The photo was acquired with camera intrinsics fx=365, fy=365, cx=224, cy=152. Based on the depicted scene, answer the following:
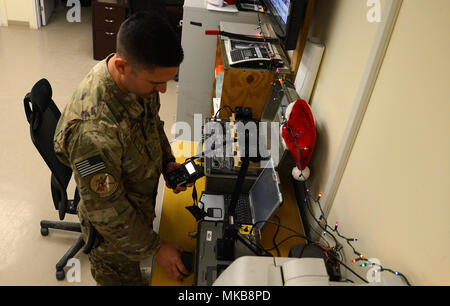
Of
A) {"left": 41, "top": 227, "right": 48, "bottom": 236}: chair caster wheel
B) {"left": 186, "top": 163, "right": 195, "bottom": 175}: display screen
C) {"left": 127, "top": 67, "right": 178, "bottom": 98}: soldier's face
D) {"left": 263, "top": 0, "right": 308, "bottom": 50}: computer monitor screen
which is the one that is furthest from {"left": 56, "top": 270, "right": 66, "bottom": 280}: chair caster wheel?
{"left": 263, "top": 0, "right": 308, "bottom": 50}: computer monitor screen

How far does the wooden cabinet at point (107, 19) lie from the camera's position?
4.05m

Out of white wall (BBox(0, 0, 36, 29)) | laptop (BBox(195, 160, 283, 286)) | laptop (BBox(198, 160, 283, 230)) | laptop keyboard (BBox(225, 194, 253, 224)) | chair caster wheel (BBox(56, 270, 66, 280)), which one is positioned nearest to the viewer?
laptop (BBox(195, 160, 283, 286))

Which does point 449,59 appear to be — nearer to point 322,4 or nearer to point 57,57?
point 322,4

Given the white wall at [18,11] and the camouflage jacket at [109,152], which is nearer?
the camouflage jacket at [109,152]

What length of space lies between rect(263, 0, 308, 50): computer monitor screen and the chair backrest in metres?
1.26

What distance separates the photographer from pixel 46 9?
5078 millimetres

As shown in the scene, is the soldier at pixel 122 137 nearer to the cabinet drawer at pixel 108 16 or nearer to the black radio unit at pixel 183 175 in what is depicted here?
the black radio unit at pixel 183 175

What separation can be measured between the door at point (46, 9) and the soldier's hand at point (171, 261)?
185 inches

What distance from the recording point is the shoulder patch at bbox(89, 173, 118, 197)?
1.26 m

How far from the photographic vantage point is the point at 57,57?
4.38 metres

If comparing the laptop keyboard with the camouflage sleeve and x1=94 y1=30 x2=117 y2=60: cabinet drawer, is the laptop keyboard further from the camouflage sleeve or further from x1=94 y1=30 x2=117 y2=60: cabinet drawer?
x1=94 y1=30 x2=117 y2=60: cabinet drawer

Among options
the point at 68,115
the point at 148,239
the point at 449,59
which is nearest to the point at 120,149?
the point at 68,115

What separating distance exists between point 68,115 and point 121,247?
555mm

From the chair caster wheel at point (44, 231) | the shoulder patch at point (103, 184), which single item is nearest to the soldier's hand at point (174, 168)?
the shoulder patch at point (103, 184)
